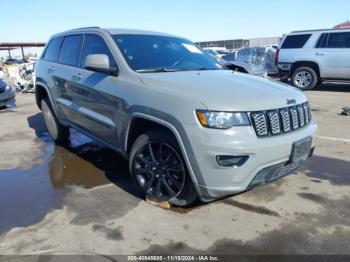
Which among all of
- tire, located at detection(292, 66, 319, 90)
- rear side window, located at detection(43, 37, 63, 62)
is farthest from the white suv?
rear side window, located at detection(43, 37, 63, 62)

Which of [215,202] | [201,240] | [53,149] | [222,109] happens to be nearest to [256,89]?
[222,109]

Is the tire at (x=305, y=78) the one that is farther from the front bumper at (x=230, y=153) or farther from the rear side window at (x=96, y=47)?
the front bumper at (x=230, y=153)

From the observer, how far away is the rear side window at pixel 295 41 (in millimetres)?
12289

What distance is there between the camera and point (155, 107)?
3.34m

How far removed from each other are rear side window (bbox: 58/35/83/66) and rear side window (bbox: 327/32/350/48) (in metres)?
9.63

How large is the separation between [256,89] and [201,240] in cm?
152

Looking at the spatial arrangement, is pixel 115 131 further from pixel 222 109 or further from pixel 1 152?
pixel 1 152

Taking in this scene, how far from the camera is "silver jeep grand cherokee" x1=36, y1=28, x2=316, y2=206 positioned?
3.02 m

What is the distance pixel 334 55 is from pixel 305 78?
1223 mm

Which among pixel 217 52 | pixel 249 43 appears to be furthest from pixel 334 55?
pixel 249 43

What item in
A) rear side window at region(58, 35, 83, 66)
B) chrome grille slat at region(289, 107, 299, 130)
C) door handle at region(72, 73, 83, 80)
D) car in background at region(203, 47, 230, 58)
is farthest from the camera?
car in background at region(203, 47, 230, 58)

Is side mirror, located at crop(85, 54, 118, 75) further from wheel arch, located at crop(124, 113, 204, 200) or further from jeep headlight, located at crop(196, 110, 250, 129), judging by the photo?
jeep headlight, located at crop(196, 110, 250, 129)

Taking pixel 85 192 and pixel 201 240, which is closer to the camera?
pixel 201 240

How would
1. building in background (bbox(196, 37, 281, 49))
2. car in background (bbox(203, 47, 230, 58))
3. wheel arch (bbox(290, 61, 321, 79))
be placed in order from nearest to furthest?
wheel arch (bbox(290, 61, 321, 79)), car in background (bbox(203, 47, 230, 58)), building in background (bbox(196, 37, 281, 49))
